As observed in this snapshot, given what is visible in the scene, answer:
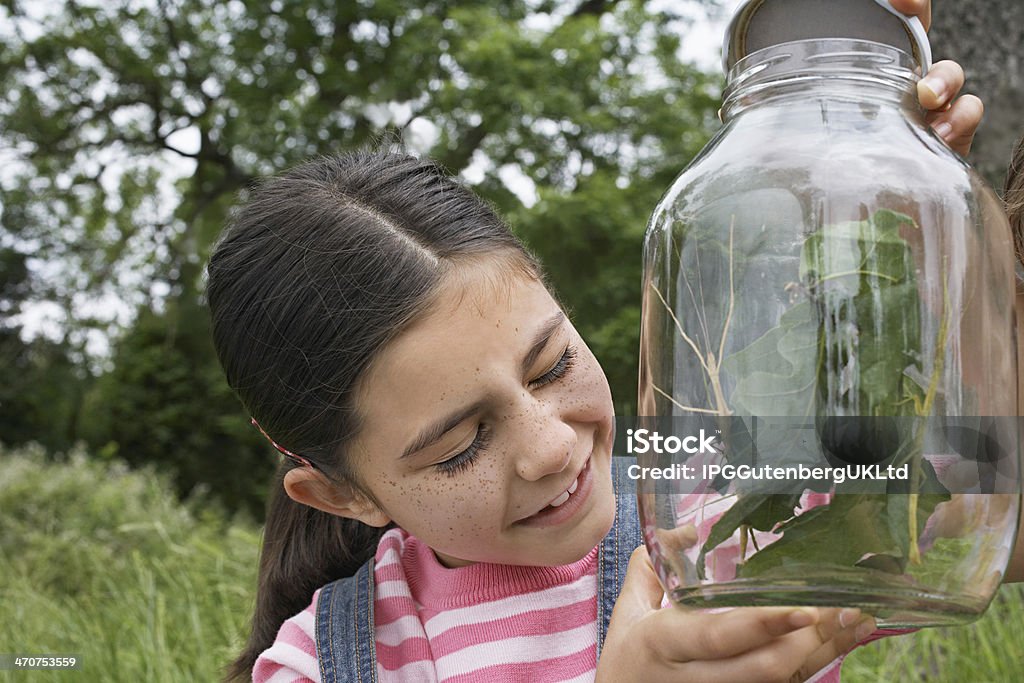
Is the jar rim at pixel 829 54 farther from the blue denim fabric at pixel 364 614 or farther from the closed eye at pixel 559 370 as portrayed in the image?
the blue denim fabric at pixel 364 614

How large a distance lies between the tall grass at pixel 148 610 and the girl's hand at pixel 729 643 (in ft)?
4.99

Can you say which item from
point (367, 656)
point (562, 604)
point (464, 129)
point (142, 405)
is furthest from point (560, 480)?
point (142, 405)

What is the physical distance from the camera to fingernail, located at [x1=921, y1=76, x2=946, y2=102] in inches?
35.0

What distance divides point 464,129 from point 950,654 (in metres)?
6.22

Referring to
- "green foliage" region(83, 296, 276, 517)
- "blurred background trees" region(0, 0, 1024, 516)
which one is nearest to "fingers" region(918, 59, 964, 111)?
"blurred background trees" region(0, 0, 1024, 516)

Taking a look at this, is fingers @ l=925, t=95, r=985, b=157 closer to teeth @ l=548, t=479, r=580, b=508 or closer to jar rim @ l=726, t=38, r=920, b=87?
jar rim @ l=726, t=38, r=920, b=87

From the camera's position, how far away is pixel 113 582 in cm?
394

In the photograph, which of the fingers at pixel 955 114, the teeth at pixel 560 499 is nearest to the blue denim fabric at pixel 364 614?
the teeth at pixel 560 499

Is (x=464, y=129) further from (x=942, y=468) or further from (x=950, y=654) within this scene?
(x=942, y=468)

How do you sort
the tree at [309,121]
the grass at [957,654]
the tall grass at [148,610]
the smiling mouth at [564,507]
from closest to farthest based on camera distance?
the smiling mouth at [564,507], the grass at [957,654], the tall grass at [148,610], the tree at [309,121]

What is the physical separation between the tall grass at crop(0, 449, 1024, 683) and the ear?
114 cm

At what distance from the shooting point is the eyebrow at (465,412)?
1.16 metres

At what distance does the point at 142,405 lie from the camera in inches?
405
